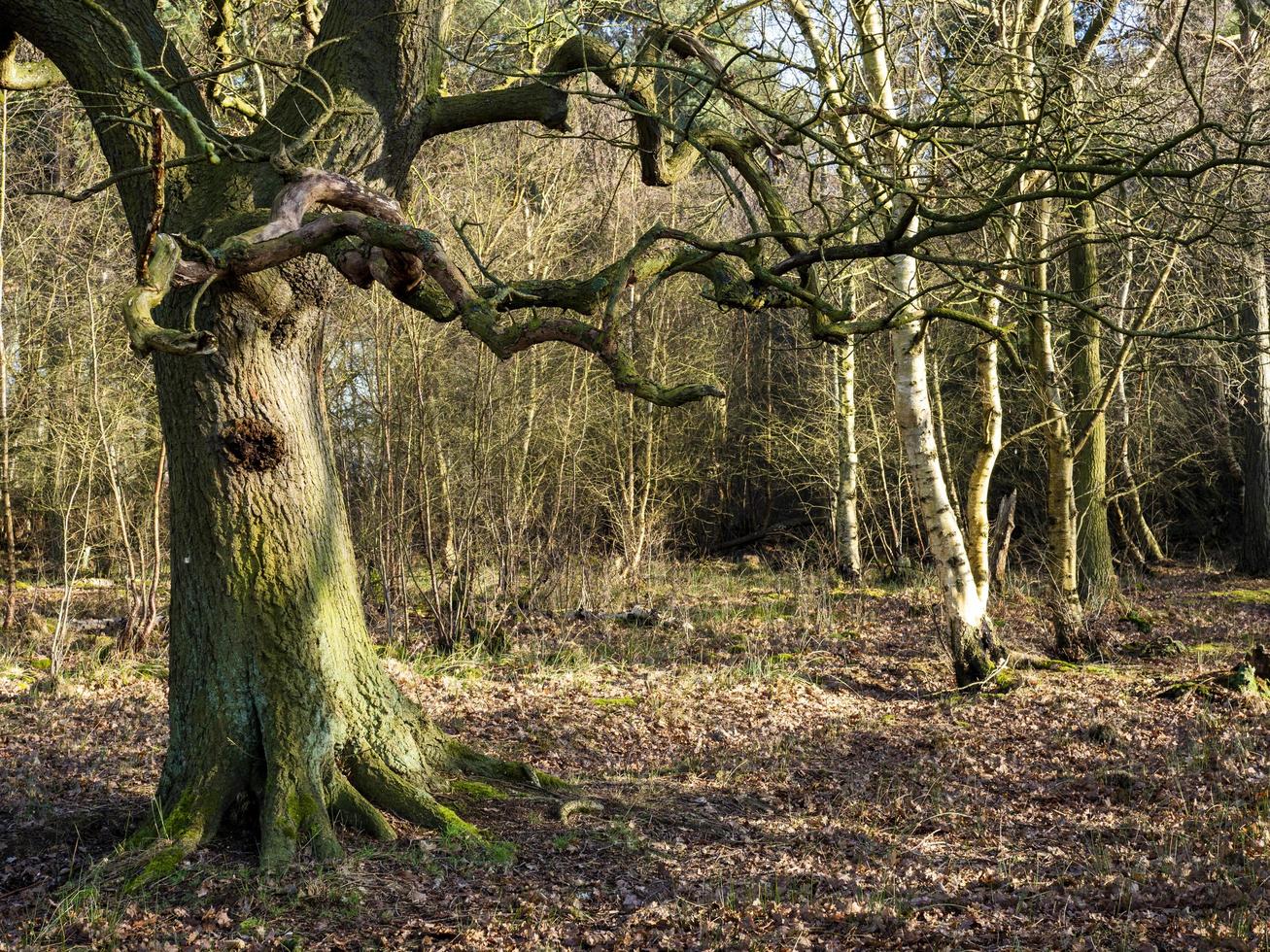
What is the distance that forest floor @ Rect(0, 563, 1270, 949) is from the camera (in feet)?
13.7

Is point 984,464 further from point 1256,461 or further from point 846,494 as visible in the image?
point 1256,461

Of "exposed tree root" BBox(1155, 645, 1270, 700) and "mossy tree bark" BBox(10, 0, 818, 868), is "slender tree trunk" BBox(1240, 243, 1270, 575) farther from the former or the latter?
"mossy tree bark" BBox(10, 0, 818, 868)

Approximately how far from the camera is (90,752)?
6.46 m

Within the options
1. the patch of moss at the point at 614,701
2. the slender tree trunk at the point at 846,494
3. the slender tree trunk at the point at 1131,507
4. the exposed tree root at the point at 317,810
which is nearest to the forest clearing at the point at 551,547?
the exposed tree root at the point at 317,810

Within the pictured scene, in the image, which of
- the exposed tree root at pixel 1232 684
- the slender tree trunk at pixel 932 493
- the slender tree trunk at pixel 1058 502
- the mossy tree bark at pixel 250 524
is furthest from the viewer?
the slender tree trunk at pixel 1058 502

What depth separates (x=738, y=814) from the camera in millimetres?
5836

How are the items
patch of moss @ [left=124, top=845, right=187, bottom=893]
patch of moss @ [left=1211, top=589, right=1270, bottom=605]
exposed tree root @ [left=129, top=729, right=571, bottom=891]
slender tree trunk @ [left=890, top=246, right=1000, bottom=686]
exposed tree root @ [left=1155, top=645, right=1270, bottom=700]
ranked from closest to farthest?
patch of moss @ [left=124, top=845, right=187, bottom=893], exposed tree root @ [left=129, top=729, right=571, bottom=891], exposed tree root @ [left=1155, top=645, right=1270, bottom=700], slender tree trunk @ [left=890, top=246, right=1000, bottom=686], patch of moss @ [left=1211, top=589, right=1270, bottom=605]

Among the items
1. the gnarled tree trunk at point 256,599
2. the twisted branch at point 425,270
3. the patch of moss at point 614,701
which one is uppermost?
the twisted branch at point 425,270

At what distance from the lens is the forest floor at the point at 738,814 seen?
4.17 m

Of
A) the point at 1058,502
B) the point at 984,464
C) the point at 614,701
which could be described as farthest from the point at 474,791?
the point at 1058,502

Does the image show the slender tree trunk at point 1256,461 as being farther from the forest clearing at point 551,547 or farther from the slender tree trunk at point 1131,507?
the slender tree trunk at point 1131,507

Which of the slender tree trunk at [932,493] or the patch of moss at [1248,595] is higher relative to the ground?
the slender tree trunk at [932,493]

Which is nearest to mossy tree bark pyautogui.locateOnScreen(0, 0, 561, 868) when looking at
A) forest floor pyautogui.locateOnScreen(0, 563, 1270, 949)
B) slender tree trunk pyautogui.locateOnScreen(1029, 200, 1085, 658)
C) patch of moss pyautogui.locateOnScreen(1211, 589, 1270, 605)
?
forest floor pyautogui.locateOnScreen(0, 563, 1270, 949)

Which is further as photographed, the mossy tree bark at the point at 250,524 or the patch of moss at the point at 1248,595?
the patch of moss at the point at 1248,595
